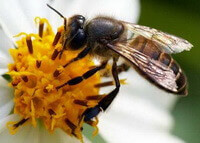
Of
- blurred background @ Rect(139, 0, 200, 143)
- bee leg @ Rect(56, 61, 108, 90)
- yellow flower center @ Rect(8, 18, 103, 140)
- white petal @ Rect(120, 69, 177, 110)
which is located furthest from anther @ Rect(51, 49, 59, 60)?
blurred background @ Rect(139, 0, 200, 143)

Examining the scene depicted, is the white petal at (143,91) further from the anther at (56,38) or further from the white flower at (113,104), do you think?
the anther at (56,38)

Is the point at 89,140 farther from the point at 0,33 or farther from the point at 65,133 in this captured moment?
the point at 0,33

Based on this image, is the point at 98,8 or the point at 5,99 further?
the point at 98,8

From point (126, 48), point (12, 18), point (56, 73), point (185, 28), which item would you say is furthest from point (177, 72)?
point (185, 28)

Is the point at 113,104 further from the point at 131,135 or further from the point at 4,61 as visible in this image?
→ the point at 4,61

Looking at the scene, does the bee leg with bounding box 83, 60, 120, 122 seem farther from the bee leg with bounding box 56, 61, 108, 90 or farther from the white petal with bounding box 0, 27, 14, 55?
the white petal with bounding box 0, 27, 14, 55

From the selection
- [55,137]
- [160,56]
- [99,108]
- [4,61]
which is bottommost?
[55,137]

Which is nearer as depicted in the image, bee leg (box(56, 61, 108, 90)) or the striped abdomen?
the striped abdomen
